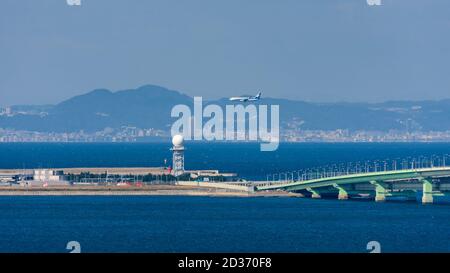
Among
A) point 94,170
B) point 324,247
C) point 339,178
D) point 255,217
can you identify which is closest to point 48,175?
point 94,170

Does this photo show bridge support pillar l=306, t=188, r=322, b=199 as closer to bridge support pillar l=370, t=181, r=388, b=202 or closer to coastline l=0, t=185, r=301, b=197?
coastline l=0, t=185, r=301, b=197

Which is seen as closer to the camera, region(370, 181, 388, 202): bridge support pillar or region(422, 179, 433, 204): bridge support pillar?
region(422, 179, 433, 204): bridge support pillar

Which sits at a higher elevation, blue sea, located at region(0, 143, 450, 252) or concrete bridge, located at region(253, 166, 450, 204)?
concrete bridge, located at region(253, 166, 450, 204)

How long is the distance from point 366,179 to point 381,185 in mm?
1117

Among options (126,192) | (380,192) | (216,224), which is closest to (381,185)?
(380,192)

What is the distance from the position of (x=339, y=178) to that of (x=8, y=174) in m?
34.9

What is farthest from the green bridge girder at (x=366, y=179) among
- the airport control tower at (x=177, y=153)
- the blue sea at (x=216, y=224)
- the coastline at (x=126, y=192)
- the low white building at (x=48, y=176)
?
the low white building at (x=48, y=176)

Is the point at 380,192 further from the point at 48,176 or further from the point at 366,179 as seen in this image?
the point at 48,176

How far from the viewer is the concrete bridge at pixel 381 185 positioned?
8812cm

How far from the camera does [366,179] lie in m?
91.8

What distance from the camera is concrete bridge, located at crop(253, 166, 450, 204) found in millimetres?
88125

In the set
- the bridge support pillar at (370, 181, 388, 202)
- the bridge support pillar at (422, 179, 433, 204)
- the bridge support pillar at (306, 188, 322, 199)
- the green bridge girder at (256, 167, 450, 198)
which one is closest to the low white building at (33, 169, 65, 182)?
the green bridge girder at (256, 167, 450, 198)

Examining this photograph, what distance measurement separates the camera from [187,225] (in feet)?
225
